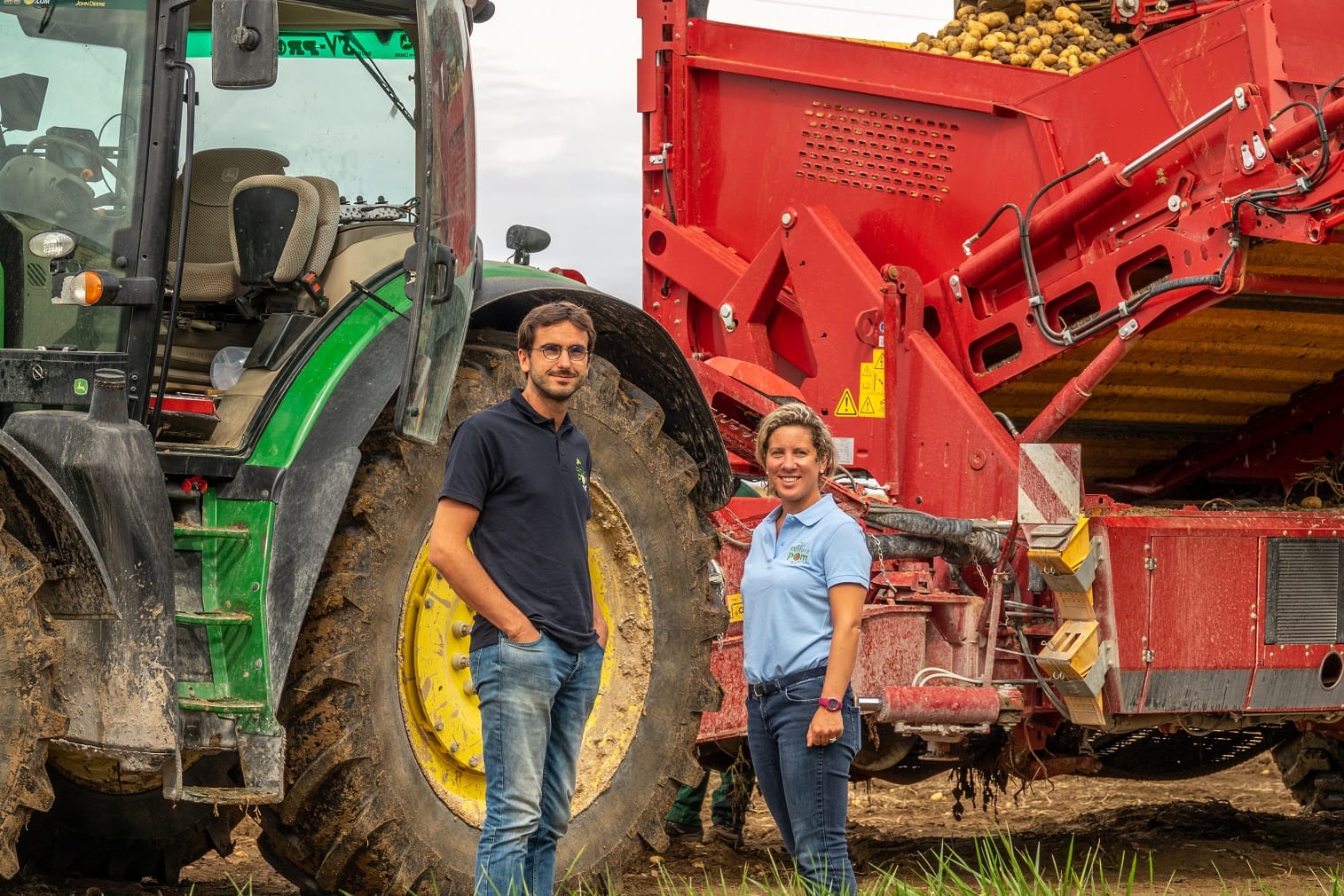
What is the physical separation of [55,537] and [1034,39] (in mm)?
4638

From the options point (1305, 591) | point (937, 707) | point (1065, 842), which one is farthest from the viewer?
point (1065, 842)

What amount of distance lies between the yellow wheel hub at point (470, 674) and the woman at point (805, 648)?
723mm

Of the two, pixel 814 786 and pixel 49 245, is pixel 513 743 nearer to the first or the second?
pixel 814 786

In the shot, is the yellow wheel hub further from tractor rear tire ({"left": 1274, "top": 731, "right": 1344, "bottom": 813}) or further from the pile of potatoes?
tractor rear tire ({"left": 1274, "top": 731, "right": 1344, "bottom": 813})

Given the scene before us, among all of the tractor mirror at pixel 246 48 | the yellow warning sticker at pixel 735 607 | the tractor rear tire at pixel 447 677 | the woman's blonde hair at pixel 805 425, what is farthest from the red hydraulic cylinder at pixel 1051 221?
the tractor mirror at pixel 246 48

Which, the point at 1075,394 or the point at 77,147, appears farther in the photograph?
the point at 1075,394

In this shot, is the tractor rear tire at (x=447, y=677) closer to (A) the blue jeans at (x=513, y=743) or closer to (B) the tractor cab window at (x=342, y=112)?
(A) the blue jeans at (x=513, y=743)

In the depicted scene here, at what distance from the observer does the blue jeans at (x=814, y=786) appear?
3.95 m

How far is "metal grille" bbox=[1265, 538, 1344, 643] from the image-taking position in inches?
227

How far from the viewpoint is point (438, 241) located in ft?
14.1

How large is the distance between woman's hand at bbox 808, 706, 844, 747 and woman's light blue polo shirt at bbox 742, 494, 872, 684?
5.6 inches

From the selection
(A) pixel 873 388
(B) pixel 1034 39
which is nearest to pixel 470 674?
(A) pixel 873 388

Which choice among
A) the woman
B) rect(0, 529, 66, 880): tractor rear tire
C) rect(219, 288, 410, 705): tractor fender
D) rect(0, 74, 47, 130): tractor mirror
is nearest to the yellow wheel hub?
rect(219, 288, 410, 705): tractor fender

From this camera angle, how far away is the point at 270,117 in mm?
4754
